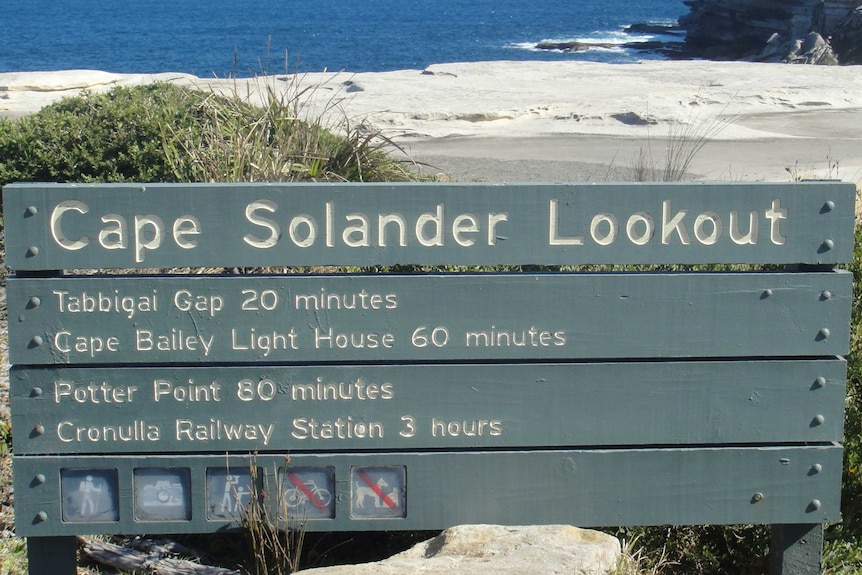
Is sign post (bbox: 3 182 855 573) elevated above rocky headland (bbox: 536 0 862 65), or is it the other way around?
rocky headland (bbox: 536 0 862 65)

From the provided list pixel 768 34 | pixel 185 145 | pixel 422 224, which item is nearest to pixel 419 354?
pixel 422 224

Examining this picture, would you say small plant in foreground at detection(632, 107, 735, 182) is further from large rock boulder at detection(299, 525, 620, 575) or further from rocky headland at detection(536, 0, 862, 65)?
rocky headland at detection(536, 0, 862, 65)

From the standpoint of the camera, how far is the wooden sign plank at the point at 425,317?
2.81 m

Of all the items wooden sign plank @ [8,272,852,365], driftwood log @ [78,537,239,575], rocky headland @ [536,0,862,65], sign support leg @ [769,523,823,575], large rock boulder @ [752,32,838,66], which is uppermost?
rocky headland @ [536,0,862,65]

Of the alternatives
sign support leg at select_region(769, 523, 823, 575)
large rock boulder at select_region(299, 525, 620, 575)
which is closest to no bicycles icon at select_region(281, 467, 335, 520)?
large rock boulder at select_region(299, 525, 620, 575)

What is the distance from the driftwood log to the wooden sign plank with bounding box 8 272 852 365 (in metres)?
0.93

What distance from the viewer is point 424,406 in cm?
292

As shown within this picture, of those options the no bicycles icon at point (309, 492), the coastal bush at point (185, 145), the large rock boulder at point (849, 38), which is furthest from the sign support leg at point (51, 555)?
the large rock boulder at point (849, 38)

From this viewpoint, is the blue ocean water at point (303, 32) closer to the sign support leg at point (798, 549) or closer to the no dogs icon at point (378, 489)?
the no dogs icon at point (378, 489)

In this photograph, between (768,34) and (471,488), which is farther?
(768,34)

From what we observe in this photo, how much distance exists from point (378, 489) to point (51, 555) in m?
1.04

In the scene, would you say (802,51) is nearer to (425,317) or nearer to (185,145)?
(185,145)

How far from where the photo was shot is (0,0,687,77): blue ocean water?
67.7 metres

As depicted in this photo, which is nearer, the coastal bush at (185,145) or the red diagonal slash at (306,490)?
the red diagonal slash at (306,490)
